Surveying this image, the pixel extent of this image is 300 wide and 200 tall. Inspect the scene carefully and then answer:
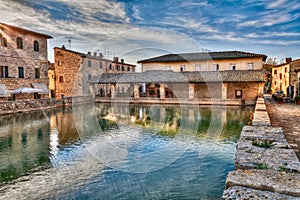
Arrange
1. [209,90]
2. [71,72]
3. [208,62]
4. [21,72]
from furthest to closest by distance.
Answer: [71,72] → [208,62] → [209,90] → [21,72]

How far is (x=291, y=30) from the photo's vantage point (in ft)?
85.6

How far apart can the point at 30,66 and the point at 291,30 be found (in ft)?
105

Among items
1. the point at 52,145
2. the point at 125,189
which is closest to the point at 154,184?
the point at 125,189

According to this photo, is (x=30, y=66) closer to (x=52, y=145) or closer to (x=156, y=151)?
(x=52, y=145)

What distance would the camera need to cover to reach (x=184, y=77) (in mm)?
27812

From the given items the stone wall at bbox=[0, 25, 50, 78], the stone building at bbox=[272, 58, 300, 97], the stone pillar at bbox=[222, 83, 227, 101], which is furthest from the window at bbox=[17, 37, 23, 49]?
the stone building at bbox=[272, 58, 300, 97]

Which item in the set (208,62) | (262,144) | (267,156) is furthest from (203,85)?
(267,156)

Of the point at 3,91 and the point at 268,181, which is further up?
the point at 3,91

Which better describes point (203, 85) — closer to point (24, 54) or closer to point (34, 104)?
point (34, 104)

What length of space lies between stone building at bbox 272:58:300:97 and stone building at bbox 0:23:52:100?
30170 millimetres

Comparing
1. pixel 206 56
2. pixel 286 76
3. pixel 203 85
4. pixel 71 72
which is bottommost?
pixel 203 85

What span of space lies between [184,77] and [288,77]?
52.6 feet

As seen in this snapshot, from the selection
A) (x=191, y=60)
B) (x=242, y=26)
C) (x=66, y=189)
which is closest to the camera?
(x=66, y=189)

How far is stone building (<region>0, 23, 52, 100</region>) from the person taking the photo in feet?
74.5
